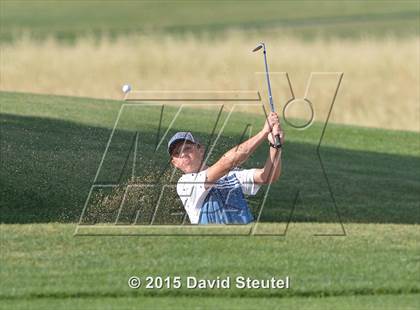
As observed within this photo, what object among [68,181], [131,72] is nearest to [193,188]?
[68,181]

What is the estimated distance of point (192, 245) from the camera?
29.2ft

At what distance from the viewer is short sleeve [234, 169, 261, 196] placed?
756 centimetres

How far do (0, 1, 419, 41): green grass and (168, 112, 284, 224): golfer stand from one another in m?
35.4

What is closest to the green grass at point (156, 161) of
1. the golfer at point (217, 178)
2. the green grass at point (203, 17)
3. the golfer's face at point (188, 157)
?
the golfer at point (217, 178)

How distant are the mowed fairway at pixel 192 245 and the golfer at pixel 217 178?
51cm

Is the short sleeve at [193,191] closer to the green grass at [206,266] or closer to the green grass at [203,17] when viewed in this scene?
the green grass at [206,266]

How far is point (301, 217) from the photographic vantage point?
1280cm

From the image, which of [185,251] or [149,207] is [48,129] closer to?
[149,207]

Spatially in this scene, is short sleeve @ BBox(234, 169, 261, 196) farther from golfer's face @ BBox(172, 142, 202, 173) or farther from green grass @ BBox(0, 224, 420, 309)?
green grass @ BBox(0, 224, 420, 309)

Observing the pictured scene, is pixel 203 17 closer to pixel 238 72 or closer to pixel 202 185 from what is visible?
pixel 238 72

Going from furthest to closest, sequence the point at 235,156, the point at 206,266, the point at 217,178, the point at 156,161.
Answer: the point at 156,161 < the point at 206,266 < the point at 217,178 < the point at 235,156

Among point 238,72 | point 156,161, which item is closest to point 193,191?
point 156,161

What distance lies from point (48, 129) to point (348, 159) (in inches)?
162

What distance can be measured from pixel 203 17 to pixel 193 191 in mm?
51814
